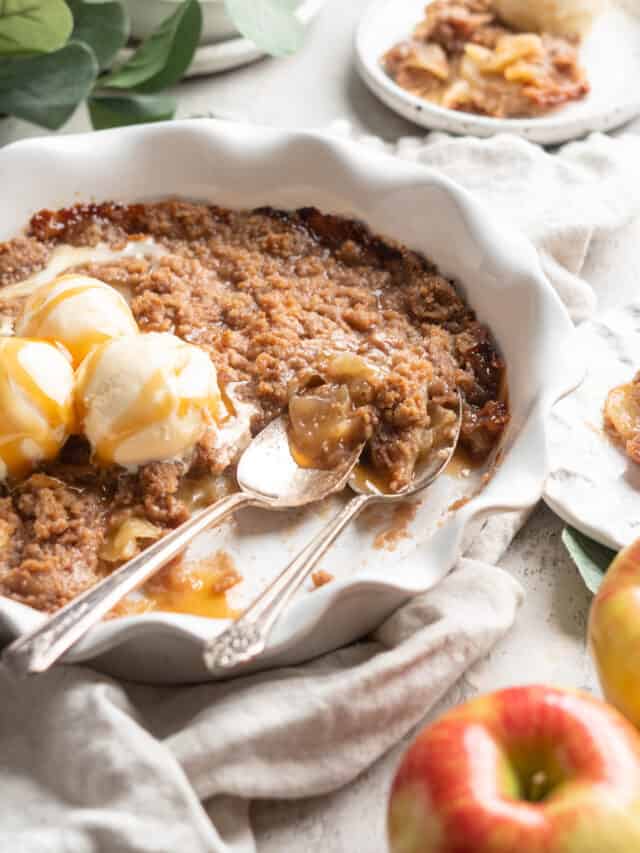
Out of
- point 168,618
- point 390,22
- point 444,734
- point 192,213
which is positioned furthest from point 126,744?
point 390,22

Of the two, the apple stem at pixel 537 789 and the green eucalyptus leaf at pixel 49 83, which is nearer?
the apple stem at pixel 537 789

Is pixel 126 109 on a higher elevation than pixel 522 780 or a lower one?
lower

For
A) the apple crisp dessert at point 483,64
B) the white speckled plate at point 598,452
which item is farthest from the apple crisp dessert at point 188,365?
the apple crisp dessert at point 483,64

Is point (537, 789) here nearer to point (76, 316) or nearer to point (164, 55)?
point (76, 316)

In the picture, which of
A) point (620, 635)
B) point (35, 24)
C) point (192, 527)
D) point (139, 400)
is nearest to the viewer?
point (620, 635)

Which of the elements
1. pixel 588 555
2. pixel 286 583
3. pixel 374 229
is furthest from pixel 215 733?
pixel 374 229

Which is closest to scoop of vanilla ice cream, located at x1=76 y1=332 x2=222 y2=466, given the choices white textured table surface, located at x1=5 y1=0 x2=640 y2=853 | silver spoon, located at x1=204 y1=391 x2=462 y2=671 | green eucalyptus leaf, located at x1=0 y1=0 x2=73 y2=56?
silver spoon, located at x1=204 y1=391 x2=462 y2=671

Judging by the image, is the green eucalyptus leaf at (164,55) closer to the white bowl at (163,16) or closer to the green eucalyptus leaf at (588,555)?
the white bowl at (163,16)
